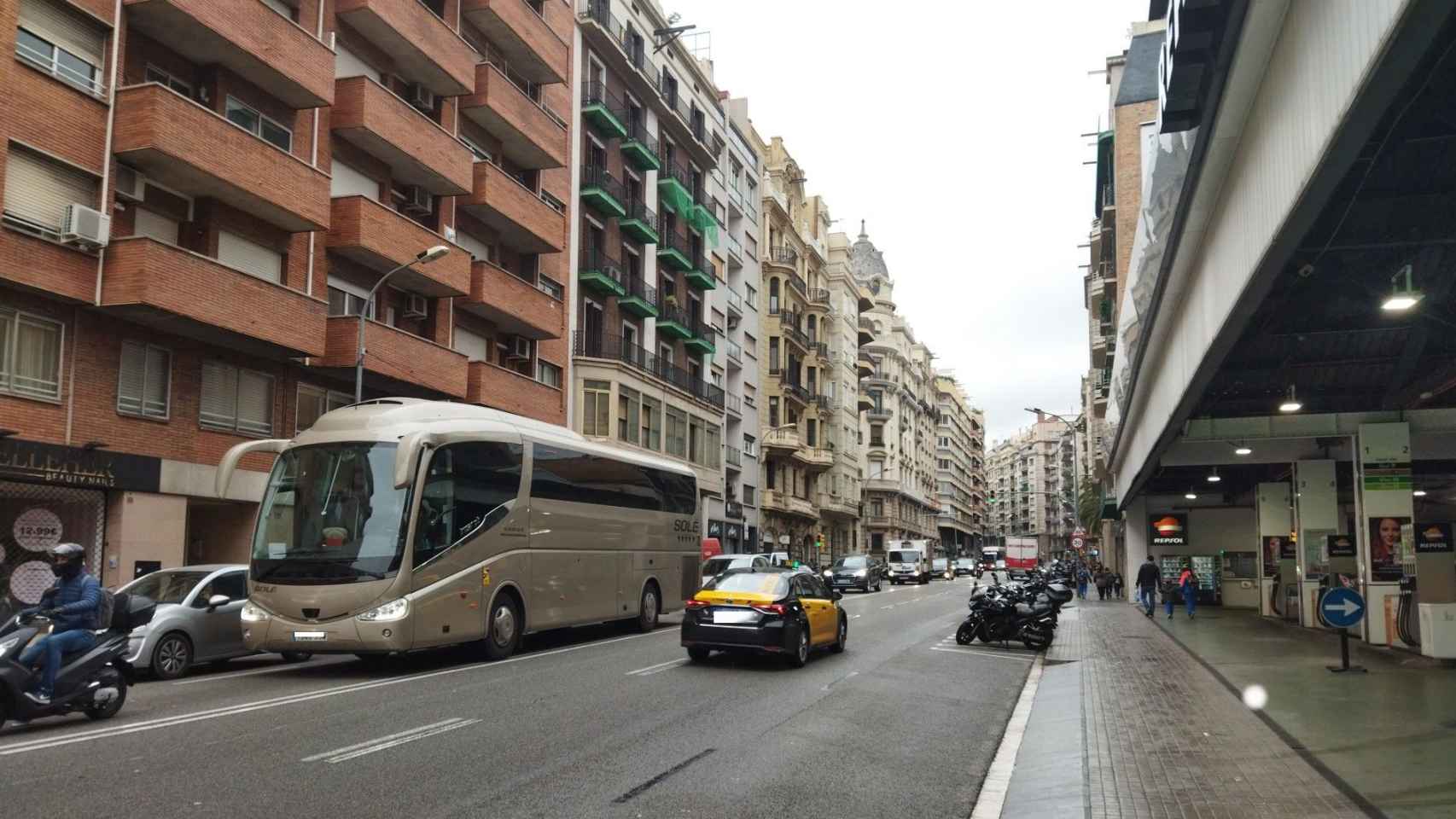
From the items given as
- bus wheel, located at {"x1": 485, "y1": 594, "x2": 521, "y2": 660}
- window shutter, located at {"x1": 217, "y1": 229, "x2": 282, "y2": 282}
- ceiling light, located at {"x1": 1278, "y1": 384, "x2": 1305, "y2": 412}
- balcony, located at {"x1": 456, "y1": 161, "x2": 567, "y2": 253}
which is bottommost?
bus wheel, located at {"x1": 485, "y1": 594, "x2": 521, "y2": 660}

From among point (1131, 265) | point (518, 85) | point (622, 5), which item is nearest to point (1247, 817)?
point (1131, 265)

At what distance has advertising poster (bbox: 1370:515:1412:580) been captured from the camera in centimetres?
1878

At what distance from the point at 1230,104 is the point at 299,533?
1175 centimetres

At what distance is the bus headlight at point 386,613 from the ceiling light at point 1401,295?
466 inches

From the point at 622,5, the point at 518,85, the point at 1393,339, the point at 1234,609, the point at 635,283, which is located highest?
the point at 622,5

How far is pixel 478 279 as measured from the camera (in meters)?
31.0

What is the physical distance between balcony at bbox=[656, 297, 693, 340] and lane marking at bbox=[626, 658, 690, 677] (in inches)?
1200

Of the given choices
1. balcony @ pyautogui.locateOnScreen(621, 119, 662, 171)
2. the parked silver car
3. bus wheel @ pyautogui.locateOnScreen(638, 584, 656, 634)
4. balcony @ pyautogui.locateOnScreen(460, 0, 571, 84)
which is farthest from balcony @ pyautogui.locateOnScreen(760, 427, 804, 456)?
the parked silver car

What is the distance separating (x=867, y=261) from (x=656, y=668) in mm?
97039

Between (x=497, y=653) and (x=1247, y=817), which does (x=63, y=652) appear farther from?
(x=1247, y=817)

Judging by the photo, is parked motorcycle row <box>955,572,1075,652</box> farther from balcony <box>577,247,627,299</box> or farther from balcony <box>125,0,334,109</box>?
balcony <box>577,247,627,299</box>

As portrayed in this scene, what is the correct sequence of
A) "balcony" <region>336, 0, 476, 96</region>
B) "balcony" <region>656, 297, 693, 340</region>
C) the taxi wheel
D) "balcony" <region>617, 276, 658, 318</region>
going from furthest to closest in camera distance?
1. "balcony" <region>656, 297, 693, 340</region>
2. "balcony" <region>617, 276, 658, 318</region>
3. "balcony" <region>336, 0, 476, 96</region>
4. the taxi wheel

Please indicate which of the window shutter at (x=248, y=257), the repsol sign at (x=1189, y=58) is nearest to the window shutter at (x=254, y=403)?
Result: the window shutter at (x=248, y=257)

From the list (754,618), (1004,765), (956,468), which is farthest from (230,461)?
(956,468)
